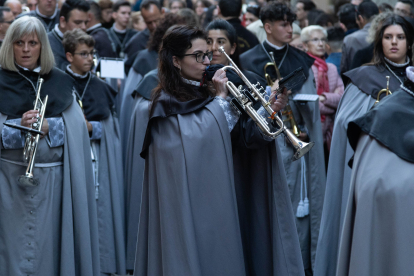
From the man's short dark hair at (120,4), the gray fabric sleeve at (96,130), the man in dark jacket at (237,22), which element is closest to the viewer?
the gray fabric sleeve at (96,130)

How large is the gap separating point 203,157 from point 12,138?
1669 mm

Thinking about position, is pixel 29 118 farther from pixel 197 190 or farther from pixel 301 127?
pixel 301 127

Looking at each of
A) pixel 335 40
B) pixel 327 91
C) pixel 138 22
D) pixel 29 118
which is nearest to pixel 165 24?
pixel 327 91

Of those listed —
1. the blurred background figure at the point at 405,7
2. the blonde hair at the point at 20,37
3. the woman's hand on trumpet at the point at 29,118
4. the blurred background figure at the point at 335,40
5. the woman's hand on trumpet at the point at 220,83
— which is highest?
the blurred background figure at the point at 405,7

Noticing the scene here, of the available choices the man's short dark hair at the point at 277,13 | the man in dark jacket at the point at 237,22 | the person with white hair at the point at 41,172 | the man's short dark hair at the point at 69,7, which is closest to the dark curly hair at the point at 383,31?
the man's short dark hair at the point at 277,13

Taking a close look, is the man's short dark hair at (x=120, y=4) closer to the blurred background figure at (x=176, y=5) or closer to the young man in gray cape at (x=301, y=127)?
the blurred background figure at (x=176, y=5)

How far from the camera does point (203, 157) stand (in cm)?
390

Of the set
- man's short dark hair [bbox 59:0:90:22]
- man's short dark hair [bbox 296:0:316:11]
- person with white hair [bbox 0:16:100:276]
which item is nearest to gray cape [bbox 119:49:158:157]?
man's short dark hair [bbox 59:0:90:22]

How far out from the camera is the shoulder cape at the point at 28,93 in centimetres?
478

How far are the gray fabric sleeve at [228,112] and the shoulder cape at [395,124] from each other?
948mm

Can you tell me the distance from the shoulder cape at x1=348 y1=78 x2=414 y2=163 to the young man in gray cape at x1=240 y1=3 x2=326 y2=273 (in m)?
2.64

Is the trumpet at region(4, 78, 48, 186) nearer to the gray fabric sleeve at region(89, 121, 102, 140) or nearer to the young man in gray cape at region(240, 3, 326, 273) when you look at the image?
the gray fabric sleeve at region(89, 121, 102, 140)

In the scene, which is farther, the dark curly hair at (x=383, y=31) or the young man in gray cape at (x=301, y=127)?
the young man in gray cape at (x=301, y=127)

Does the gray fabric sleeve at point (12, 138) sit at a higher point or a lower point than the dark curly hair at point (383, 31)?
lower
